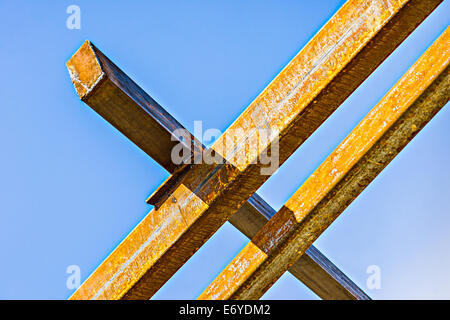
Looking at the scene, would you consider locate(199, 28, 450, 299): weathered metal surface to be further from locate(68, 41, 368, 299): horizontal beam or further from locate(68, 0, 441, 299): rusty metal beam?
locate(68, 41, 368, 299): horizontal beam

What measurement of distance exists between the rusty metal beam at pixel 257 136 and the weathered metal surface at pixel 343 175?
1.76 ft

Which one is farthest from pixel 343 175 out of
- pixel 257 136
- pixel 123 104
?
pixel 123 104

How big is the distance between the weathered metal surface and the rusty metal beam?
1.76ft

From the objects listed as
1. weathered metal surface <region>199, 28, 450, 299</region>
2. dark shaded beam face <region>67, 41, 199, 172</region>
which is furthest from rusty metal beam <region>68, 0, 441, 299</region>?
weathered metal surface <region>199, 28, 450, 299</region>

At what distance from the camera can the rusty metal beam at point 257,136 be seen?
251 centimetres

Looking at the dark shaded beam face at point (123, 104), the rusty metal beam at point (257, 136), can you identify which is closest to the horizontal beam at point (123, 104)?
the dark shaded beam face at point (123, 104)

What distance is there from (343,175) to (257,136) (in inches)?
30.1

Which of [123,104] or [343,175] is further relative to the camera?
[343,175]

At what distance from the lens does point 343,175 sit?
10.4 feet

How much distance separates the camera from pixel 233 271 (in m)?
3.52

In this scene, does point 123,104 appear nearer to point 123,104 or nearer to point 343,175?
point 123,104
